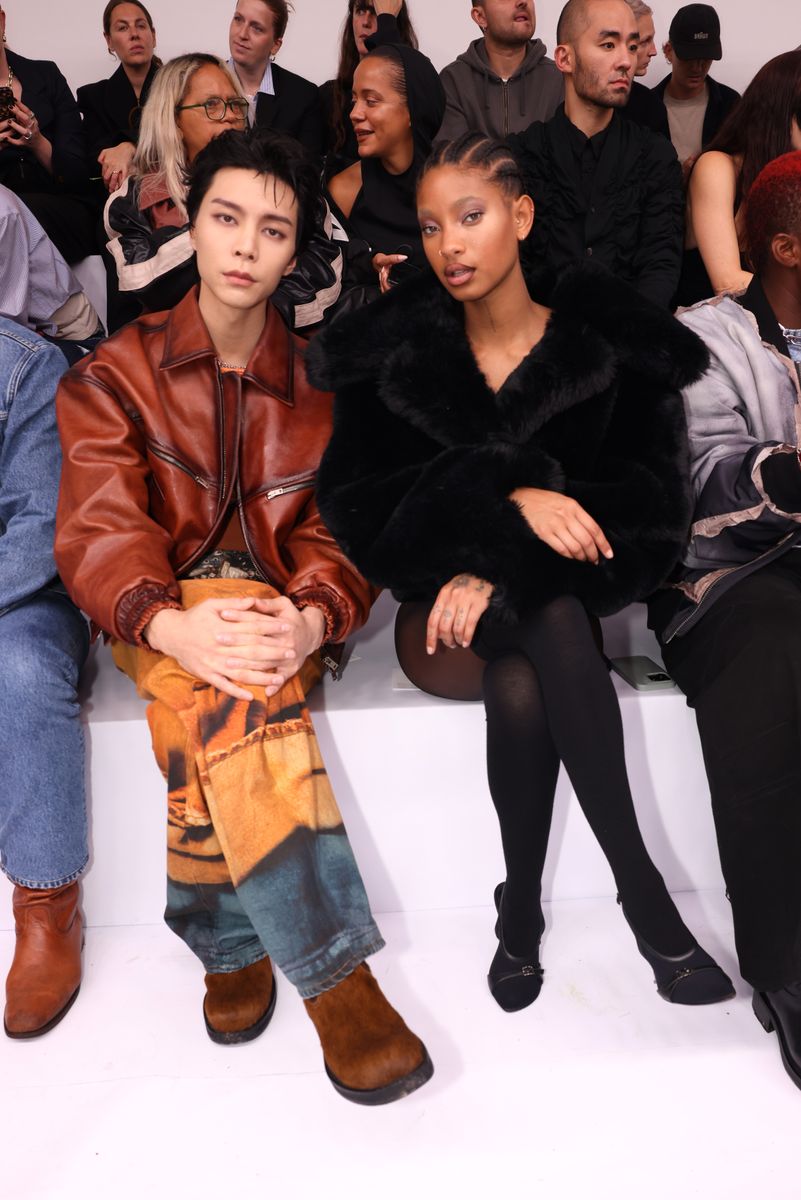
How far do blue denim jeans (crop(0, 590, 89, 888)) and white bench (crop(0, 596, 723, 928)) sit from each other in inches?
4.0

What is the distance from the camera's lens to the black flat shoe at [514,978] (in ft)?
4.73

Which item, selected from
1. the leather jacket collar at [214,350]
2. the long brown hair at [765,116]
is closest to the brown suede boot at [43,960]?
the leather jacket collar at [214,350]

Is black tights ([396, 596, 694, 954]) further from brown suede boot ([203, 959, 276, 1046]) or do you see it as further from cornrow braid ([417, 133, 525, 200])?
cornrow braid ([417, 133, 525, 200])

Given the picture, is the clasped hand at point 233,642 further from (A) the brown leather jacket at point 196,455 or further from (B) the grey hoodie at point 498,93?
(B) the grey hoodie at point 498,93

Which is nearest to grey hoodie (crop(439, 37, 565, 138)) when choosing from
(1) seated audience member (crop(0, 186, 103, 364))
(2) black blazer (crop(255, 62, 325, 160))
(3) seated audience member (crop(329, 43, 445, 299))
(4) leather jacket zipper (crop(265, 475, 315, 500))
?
(3) seated audience member (crop(329, 43, 445, 299))

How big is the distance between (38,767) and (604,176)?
5.95 ft

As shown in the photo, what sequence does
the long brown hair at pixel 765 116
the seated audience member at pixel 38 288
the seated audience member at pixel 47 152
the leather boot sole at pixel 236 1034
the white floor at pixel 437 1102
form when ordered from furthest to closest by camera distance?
the seated audience member at pixel 47 152 < the long brown hair at pixel 765 116 < the seated audience member at pixel 38 288 < the leather boot sole at pixel 236 1034 < the white floor at pixel 437 1102

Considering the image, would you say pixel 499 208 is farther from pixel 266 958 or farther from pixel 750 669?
pixel 266 958

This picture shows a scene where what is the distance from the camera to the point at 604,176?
2475 millimetres

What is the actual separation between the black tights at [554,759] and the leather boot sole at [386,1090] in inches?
10.3

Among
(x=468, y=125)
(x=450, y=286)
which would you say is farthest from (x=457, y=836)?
(x=468, y=125)

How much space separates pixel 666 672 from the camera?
1.76 m

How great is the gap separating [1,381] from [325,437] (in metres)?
0.51

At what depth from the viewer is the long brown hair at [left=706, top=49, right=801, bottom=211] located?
2.22 m
